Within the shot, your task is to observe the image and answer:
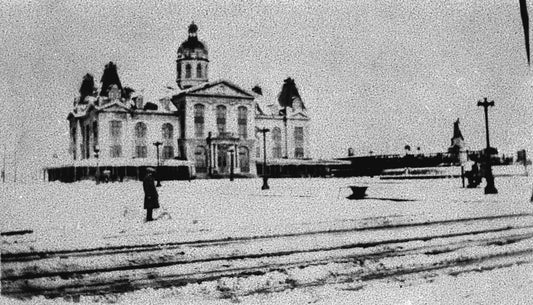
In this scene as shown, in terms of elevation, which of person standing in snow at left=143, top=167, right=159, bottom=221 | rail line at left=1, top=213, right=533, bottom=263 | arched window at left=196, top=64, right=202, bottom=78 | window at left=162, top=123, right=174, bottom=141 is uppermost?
arched window at left=196, top=64, right=202, bottom=78

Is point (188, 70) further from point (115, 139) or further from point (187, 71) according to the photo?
point (115, 139)

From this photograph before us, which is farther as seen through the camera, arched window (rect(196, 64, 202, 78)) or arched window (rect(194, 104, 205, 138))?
Answer: arched window (rect(194, 104, 205, 138))

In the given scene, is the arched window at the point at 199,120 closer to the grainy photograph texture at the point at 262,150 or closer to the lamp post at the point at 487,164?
the grainy photograph texture at the point at 262,150

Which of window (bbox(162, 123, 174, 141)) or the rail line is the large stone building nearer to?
window (bbox(162, 123, 174, 141))

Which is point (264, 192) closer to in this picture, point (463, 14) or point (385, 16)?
point (385, 16)

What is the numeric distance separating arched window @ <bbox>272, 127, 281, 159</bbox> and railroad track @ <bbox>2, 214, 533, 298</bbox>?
2.13 ft

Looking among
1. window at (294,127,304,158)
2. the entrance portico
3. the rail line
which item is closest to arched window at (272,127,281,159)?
window at (294,127,304,158)

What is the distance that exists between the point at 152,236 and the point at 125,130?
691 millimetres

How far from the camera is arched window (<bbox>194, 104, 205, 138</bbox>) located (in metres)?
3.16

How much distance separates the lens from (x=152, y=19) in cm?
269

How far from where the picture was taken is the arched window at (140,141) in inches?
117

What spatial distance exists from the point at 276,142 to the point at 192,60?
924 millimetres

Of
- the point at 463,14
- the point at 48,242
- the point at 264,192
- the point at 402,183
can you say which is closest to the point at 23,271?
the point at 48,242

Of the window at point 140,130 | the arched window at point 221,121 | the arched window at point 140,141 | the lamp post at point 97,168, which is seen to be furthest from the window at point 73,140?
the arched window at point 221,121
